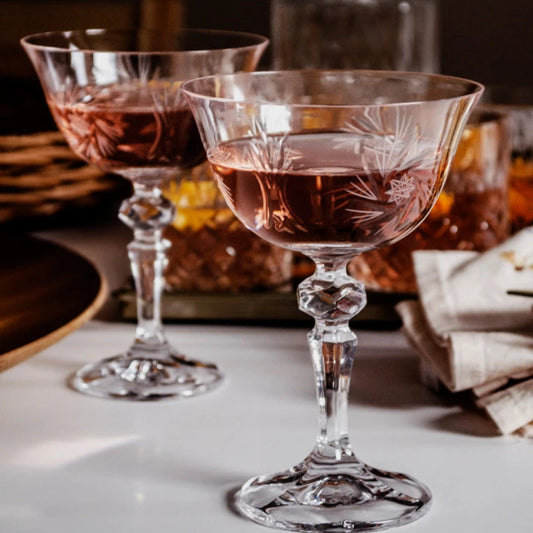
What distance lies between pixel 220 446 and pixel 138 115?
33 centimetres

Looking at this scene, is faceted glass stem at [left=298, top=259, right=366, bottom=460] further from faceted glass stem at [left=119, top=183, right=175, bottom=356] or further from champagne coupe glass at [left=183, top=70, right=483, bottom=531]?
faceted glass stem at [left=119, top=183, right=175, bottom=356]

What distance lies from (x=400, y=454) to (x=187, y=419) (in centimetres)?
21

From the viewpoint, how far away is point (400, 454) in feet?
3.37

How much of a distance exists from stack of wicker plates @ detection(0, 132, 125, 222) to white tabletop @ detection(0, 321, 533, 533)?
1.57 ft

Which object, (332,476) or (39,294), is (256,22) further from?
(332,476)

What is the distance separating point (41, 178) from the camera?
5.77ft

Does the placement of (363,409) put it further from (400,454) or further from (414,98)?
(414,98)

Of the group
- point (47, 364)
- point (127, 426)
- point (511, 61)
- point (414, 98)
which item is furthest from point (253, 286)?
point (511, 61)

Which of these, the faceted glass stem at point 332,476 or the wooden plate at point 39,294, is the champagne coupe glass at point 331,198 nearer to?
the faceted glass stem at point 332,476

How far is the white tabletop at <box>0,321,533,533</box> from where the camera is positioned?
90 centimetres

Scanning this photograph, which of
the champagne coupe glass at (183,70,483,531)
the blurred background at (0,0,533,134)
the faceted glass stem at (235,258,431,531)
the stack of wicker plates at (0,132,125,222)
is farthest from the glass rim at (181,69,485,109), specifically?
the blurred background at (0,0,533,134)

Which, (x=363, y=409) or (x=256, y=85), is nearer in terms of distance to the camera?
(x=256, y=85)

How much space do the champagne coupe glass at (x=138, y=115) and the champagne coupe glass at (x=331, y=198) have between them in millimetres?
225

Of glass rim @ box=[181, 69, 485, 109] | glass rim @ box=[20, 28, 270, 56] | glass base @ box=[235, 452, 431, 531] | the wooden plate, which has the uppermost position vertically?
glass rim @ box=[181, 69, 485, 109]
